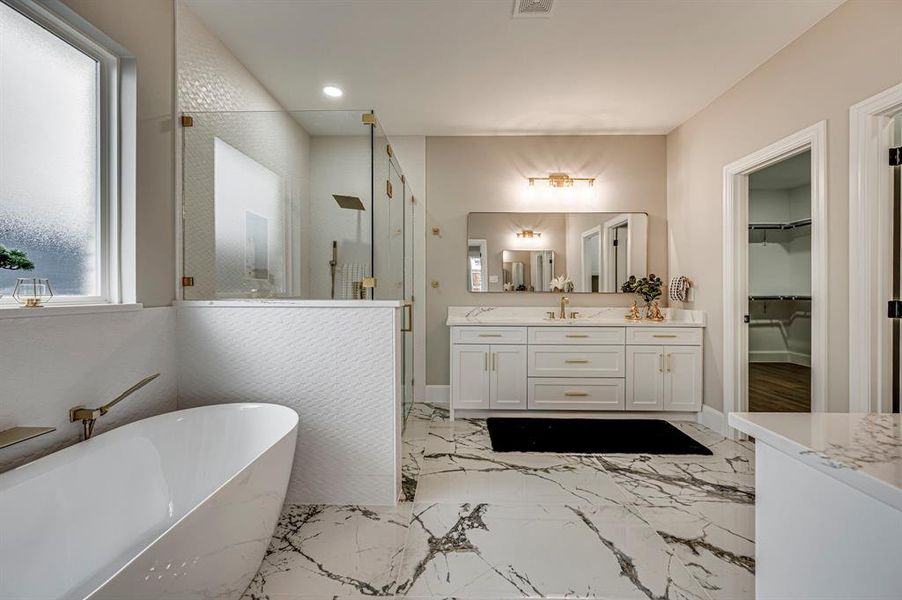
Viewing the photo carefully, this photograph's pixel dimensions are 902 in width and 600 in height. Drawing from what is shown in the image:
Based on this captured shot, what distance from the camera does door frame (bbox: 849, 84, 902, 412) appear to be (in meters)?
1.86

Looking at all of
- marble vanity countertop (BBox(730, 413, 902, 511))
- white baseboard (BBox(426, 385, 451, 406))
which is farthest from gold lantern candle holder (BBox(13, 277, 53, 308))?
white baseboard (BBox(426, 385, 451, 406))

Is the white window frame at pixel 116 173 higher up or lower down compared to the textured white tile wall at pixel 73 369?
higher up

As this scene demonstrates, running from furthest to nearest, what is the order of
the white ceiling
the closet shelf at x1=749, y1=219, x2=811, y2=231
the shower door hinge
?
the closet shelf at x1=749, y1=219, x2=811, y2=231, the white ceiling, the shower door hinge

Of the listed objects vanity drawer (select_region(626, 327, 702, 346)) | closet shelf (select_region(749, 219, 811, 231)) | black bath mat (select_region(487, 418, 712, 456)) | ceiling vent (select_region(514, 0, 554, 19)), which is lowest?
black bath mat (select_region(487, 418, 712, 456))

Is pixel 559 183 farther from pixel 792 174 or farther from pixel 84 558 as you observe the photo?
pixel 84 558

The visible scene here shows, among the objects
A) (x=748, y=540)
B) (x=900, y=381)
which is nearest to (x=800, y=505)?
(x=748, y=540)

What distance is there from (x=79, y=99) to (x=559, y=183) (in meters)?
3.25

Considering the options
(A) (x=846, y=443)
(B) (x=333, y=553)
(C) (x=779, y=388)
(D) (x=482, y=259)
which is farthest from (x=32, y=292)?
(C) (x=779, y=388)

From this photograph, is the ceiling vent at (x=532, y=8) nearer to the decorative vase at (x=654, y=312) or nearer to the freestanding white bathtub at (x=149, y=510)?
the freestanding white bathtub at (x=149, y=510)

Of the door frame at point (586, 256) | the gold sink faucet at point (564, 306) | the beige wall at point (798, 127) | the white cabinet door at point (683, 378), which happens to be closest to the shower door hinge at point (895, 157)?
the beige wall at point (798, 127)

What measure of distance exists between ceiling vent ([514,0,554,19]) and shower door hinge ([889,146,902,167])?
1.73 m

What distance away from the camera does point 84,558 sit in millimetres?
1205

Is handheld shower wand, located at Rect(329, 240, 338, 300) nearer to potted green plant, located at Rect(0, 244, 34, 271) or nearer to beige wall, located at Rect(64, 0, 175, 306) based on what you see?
beige wall, located at Rect(64, 0, 175, 306)

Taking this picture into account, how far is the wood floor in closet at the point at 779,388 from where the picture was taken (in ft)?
11.5
